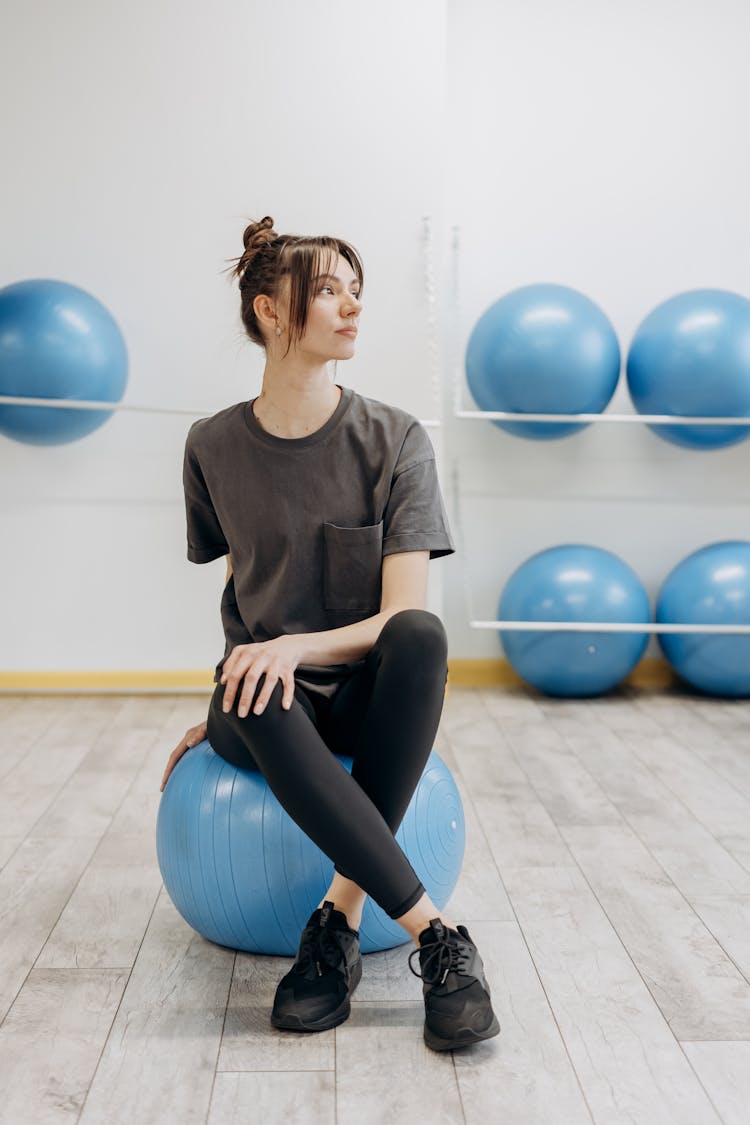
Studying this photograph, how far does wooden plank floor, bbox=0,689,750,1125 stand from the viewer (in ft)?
4.53

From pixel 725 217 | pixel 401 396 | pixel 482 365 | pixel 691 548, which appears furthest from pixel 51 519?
pixel 725 217

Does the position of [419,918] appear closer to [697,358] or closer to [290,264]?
[290,264]

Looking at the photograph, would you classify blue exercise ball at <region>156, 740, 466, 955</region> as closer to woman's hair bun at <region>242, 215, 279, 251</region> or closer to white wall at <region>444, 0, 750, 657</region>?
woman's hair bun at <region>242, 215, 279, 251</region>

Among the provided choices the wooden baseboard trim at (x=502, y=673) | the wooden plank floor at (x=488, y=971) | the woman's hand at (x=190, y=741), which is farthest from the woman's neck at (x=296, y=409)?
the wooden baseboard trim at (x=502, y=673)

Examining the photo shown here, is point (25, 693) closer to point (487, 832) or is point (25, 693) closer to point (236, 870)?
point (487, 832)

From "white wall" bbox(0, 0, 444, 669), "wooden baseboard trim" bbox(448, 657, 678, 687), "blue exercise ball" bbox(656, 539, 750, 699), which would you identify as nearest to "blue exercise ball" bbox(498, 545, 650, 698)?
"blue exercise ball" bbox(656, 539, 750, 699)

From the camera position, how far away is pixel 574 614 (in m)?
3.49

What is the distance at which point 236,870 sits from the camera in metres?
1.67

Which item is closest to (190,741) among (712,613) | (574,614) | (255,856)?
(255,856)

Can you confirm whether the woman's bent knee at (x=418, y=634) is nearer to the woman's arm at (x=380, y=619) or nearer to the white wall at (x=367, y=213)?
the woman's arm at (x=380, y=619)

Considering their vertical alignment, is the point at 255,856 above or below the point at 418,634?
below

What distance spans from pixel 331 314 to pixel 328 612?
0.45 m

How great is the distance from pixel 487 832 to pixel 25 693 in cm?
189

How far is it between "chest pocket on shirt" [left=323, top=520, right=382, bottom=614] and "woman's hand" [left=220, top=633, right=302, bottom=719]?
17cm
